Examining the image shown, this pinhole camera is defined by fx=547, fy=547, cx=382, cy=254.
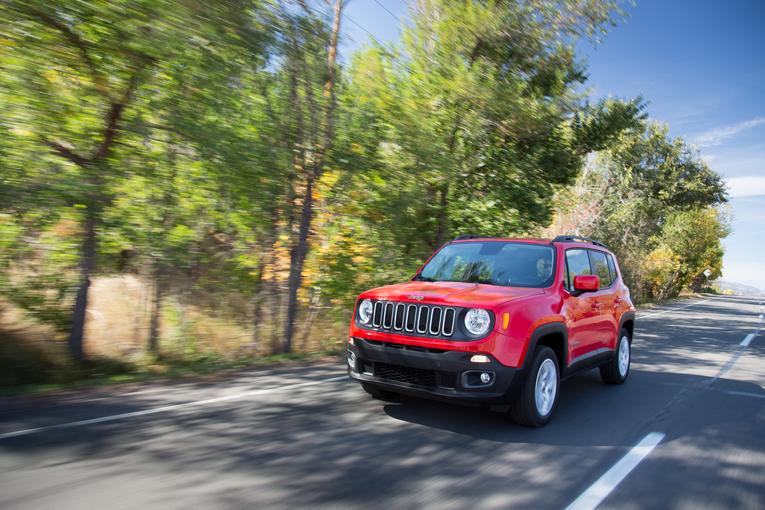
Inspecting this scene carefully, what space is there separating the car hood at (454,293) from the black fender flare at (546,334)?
1.13ft

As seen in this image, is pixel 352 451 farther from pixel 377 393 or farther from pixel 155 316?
pixel 155 316

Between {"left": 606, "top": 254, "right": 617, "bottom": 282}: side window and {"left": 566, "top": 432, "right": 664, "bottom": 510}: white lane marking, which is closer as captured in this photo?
{"left": 566, "top": 432, "right": 664, "bottom": 510}: white lane marking

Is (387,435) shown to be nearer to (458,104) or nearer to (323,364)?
(323,364)

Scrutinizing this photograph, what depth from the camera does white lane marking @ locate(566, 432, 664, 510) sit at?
3585 mm

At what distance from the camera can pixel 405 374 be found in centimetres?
500

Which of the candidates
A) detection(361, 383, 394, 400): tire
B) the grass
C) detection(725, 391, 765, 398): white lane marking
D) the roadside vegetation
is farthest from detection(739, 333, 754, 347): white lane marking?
detection(361, 383, 394, 400): tire

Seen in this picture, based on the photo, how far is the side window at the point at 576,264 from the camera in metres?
6.11

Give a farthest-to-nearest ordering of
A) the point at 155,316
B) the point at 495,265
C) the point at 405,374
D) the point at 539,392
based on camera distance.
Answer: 1. the point at 155,316
2. the point at 495,265
3. the point at 539,392
4. the point at 405,374

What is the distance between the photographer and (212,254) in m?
8.73

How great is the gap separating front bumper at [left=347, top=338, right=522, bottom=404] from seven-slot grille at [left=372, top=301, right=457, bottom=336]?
0.53 feet

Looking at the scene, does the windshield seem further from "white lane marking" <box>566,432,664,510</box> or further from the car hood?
"white lane marking" <box>566,432,664,510</box>

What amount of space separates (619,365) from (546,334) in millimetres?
2970

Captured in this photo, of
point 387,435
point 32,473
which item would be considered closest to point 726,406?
point 387,435

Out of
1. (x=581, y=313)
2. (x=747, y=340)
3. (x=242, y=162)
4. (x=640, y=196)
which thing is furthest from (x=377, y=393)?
(x=640, y=196)
